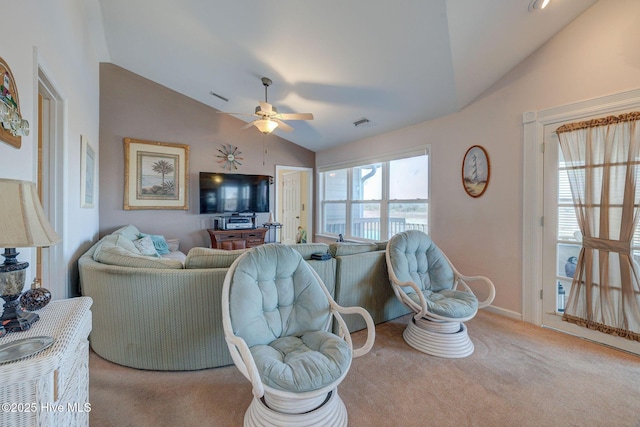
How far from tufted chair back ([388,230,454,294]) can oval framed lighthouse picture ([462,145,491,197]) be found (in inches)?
42.1

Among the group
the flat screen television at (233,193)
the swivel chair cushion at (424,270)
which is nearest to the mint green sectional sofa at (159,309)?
the swivel chair cushion at (424,270)

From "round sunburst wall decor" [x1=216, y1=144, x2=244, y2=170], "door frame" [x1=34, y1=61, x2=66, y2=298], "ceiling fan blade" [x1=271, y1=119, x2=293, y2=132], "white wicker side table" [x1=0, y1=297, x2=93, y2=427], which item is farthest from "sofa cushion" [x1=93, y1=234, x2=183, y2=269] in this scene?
"round sunburst wall decor" [x1=216, y1=144, x2=244, y2=170]

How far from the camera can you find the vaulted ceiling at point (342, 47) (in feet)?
7.78

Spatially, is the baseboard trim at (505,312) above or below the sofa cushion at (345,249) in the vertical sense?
below

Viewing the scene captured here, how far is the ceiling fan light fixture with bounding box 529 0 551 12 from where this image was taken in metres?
2.20

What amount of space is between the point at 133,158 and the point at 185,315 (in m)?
3.63

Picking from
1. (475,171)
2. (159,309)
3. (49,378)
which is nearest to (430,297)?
(475,171)

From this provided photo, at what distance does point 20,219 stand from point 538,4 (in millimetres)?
3498

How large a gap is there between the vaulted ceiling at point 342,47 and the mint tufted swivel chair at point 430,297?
5.82 feet

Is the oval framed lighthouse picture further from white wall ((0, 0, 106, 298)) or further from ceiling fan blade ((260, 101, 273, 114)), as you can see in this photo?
white wall ((0, 0, 106, 298))

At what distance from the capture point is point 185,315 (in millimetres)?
1912

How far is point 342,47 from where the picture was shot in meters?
2.80

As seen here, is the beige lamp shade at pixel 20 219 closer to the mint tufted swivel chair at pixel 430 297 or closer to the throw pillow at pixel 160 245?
the mint tufted swivel chair at pixel 430 297

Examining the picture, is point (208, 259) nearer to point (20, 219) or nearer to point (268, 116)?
point (20, 219)
